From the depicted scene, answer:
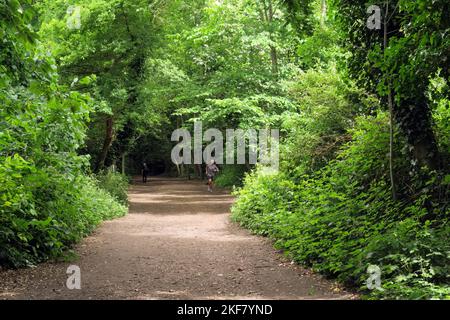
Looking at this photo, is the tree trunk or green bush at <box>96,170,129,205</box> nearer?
the tree trunk

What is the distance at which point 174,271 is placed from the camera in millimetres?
8133

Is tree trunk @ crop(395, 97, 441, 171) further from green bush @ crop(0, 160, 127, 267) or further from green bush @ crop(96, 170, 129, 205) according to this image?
green bush @ crop(96, 170, 129, 205)

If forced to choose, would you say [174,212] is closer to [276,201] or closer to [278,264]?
[276,201]

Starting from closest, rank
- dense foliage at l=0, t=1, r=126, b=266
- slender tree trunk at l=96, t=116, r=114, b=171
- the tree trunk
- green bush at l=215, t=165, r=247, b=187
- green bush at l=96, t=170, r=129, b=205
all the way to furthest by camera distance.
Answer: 1. dense foliage at l=0, t=1, r=126, b=266
2. the tree trunk
3. green bush at l=96, t=170, r=129, b=205
4. slender tree trunk at l=96, t=116, r=114, b=171
5. green bush at l=215, t=165, r=247, b=187

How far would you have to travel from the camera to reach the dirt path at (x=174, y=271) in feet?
21.5

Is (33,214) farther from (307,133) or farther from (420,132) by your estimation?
(307,133)

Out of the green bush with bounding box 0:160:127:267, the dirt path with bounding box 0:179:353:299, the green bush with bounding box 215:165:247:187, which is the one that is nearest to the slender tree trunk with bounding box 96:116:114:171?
the dirt path with bounding box 0:179:353:299

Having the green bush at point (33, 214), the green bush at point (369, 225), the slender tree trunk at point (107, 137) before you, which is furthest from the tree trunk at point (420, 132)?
the slender tree trunk at point (107, 137)

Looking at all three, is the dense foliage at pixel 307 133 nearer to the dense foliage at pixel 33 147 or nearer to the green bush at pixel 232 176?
the dense foliage at pixel 33 147

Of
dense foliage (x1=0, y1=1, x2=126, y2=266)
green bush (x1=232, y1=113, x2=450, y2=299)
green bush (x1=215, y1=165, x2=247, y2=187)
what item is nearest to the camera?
dense foliage (x1=0, y1=1, x2=126, y2=266)

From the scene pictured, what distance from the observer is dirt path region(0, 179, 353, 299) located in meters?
6.54
